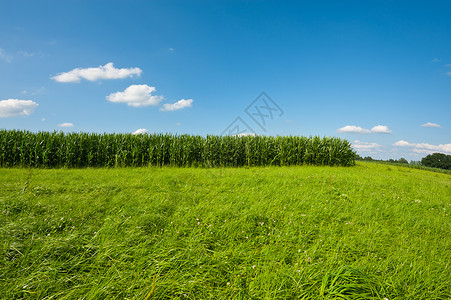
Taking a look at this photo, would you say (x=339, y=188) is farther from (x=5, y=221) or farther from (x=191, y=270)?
(x=5, y=221)

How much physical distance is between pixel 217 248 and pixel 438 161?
58961mm

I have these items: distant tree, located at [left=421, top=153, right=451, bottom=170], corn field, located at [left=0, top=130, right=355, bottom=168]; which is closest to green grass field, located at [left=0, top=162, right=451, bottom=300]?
corn field, located at [left=0, top=130, right=355, bottom=168]

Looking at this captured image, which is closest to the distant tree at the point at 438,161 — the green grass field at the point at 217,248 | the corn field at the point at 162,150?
the corn field at the point at 162,150

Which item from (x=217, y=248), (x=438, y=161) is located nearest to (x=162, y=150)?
(x=217, y=248)

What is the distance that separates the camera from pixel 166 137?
16.5 meters

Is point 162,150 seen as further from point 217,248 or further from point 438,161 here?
point 438,161

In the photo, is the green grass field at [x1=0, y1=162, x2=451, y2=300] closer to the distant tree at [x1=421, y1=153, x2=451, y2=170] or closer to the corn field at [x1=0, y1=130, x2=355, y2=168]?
the corn field at [x1=0, y1=130, x2=355, y2=168]

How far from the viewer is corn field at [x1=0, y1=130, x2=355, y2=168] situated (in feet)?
48.3

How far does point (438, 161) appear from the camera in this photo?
4347 cm

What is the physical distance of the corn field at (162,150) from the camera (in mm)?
14734

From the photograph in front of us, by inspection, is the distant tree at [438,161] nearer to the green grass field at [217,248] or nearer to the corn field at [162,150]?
the corn field at [162,150]

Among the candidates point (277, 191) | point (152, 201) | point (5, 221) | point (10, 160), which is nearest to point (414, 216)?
point (277, 191)

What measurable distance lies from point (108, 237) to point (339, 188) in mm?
7070

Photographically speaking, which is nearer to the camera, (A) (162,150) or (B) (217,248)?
(B) (217,248)
